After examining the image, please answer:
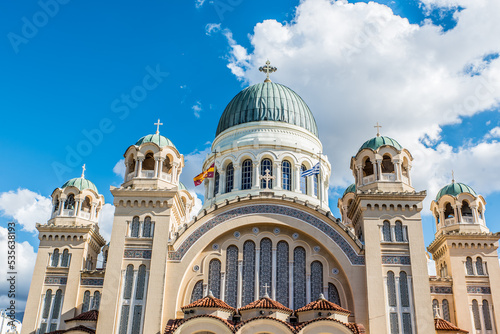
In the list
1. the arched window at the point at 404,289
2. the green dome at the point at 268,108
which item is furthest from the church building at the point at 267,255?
the green dome at the point at 268,108

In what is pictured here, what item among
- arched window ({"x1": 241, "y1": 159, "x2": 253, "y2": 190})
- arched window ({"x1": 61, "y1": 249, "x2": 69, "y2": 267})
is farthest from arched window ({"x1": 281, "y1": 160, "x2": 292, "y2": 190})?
arched window ({"x1": 61, "y1": 249, "x2": 69, "y2": 267})

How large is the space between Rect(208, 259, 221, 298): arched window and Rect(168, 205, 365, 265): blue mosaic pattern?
1787 millimetres

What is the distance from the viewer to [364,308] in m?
30.0

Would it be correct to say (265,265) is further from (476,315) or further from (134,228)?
(476,315)

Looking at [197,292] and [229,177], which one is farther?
[229,177]

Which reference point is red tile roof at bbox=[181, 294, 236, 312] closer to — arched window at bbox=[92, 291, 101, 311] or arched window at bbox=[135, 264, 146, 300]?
arched window at bbox=[135, 264, 146, 300]

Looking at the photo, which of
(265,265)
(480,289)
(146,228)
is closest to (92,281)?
(146,228)

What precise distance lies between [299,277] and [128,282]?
10105 millimetres

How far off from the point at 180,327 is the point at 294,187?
14131mm

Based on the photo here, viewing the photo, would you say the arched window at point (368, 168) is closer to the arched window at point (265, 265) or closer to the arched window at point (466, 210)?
the arched window at point (466, 210)

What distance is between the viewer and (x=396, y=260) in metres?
30.9

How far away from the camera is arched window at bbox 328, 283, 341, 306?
31188 millimetres

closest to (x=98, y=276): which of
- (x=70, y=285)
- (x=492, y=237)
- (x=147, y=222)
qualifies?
(x=70, y=285)

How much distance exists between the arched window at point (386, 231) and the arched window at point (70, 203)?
2262 cm
